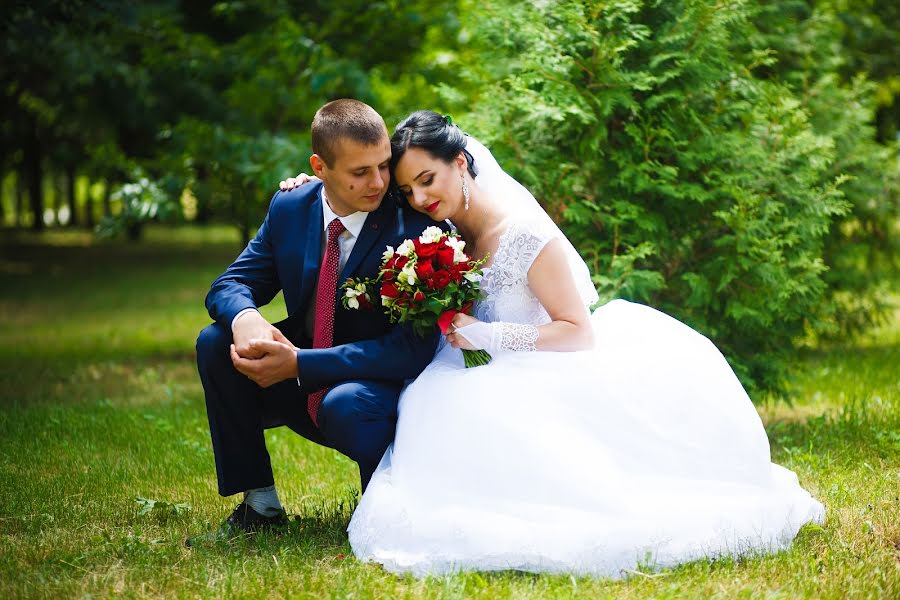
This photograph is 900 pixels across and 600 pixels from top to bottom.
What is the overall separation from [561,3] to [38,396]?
4964 mm

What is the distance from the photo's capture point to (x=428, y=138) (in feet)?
13.5

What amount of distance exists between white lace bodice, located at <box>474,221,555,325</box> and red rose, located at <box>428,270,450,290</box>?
32cm

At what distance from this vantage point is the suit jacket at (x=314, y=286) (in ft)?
13.4

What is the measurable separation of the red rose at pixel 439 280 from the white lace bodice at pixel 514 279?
1.05 ft

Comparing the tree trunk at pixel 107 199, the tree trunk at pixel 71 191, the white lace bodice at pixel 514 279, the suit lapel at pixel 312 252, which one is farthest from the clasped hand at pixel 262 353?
the tree trunk at pixel 71 191

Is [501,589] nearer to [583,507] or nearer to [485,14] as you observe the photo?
[583,507]

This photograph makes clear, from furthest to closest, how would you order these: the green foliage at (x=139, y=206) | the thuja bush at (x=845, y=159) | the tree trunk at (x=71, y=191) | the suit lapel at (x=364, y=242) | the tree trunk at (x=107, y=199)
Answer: the tree trunk at (x=71, y=191) → the tree trunk at (x=107, y=199) → the green foliage at (x=139, y=206) → the thuja bush at (x=845, y=159) → the suit lapel at (x=364, y=242)

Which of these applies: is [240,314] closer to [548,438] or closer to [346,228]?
[346,228]

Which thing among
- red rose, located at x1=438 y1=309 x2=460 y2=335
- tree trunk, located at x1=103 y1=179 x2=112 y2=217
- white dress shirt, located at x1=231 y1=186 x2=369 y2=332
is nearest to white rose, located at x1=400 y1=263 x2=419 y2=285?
red rose, located at x1=438 y1=309 x2=460 y2=335

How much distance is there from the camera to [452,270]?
393cm

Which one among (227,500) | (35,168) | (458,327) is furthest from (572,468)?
(35,168)

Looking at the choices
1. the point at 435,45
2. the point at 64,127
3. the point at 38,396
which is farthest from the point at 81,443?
the point at 64,127

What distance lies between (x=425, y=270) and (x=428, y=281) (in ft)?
0.15

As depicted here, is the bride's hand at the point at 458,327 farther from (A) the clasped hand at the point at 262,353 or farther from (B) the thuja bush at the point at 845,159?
(B) the thuja bush at the point at 845,159
